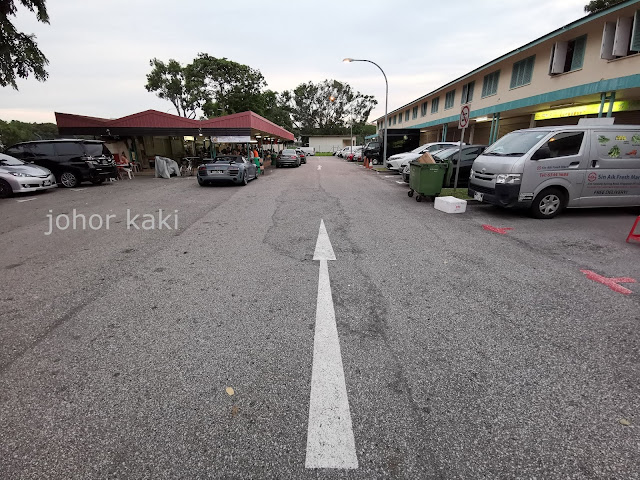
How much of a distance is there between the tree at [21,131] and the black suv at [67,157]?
1855 inches

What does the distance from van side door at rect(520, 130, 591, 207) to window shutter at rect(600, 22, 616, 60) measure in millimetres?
7722

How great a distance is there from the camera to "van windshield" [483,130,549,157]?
7370mm

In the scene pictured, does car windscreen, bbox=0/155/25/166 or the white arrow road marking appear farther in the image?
car windscreen, bbox=0/155/25/166

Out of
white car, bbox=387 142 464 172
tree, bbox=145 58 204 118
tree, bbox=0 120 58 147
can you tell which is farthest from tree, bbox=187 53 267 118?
white car, bbox=387 142 464 172

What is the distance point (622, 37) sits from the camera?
11.2 meters

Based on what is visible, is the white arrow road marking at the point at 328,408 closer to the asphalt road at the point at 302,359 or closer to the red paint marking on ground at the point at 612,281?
the asphalt road at the point at 302,359

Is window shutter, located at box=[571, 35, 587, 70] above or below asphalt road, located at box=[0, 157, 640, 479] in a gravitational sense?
above

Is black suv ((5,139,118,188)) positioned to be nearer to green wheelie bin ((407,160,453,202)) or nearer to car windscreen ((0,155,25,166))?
car windscreen ((0,155,25,166))

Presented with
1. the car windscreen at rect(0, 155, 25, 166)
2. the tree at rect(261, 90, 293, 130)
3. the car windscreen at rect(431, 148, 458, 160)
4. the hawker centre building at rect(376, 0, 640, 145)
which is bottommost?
the car windscreen at rect(0, 155, 25, 166)

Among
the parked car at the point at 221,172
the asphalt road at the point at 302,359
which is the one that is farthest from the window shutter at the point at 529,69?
the parked car at the point at 221,172

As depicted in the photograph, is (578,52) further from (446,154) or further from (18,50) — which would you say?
(18,50)

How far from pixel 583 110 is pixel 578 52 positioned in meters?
2.39

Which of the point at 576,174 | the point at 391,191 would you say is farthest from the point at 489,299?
the point at 391,191

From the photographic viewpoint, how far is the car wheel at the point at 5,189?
36.0 feet
